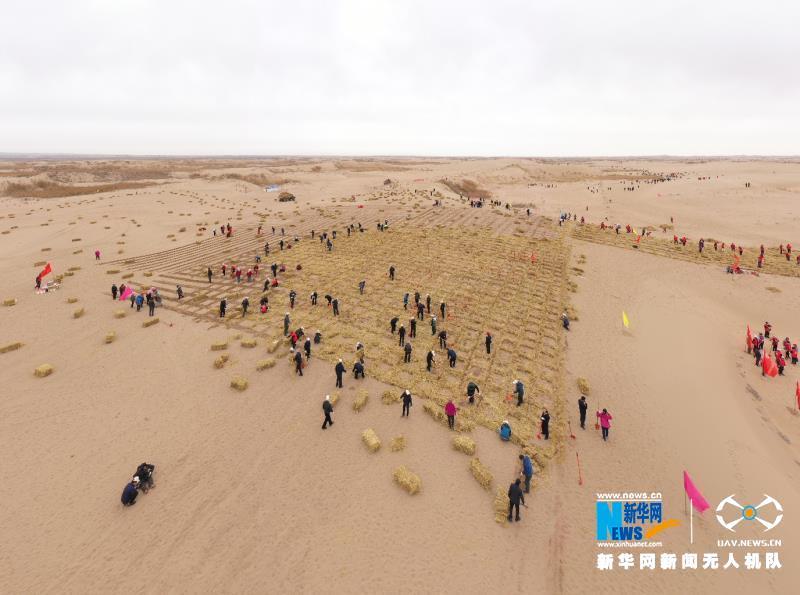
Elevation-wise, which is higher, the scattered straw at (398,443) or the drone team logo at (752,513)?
the scattered straw at (398,443)

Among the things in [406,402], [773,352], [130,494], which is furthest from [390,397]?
[773,352]

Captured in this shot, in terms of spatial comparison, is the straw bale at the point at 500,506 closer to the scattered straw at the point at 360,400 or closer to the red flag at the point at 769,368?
the scattered straw at the point at 360,400

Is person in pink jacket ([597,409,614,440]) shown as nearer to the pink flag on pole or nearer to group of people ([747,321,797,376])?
the pink flag on pole

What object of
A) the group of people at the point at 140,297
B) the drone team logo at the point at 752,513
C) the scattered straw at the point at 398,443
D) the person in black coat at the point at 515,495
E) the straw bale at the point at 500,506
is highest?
the group of people at the point at 140,297

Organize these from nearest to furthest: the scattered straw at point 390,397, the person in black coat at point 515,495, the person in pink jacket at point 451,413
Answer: the person in black coat at point 515,495
the person in pink jacket at point 451,413
the scattered straw at point 390,397

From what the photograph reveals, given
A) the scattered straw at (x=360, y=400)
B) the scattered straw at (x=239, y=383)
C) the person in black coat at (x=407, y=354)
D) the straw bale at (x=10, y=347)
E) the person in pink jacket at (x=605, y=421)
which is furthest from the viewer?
the straw bale at (x=10, y=347)

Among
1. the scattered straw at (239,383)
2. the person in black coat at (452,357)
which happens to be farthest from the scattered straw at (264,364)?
the person in black coat at (452,357)

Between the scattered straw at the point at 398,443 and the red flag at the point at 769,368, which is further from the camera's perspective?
the red flag at the point at 769,368
